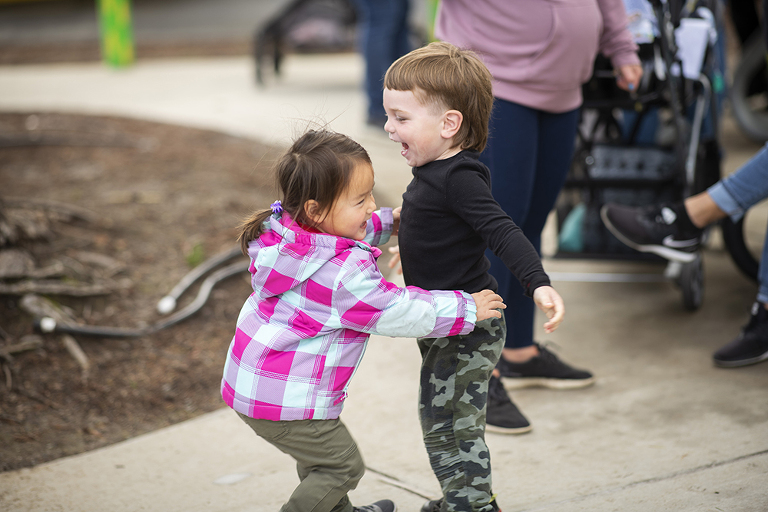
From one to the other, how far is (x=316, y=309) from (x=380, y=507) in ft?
2.34

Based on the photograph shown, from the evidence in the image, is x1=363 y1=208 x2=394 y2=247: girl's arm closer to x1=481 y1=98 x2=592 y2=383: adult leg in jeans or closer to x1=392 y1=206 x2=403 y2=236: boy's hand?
x1=392 y1=206 x2=403 y2=236: boy's hand

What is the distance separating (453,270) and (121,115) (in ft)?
21.3

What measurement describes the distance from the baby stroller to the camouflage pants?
5.54 ft

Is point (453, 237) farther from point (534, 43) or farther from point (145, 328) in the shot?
point (145, 328)

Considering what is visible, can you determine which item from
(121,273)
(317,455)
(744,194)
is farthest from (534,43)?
(121,273)

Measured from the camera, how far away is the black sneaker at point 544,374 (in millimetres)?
2820

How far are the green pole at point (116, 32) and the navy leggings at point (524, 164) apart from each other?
9.47 metres

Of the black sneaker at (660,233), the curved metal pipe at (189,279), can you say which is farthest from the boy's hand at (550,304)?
the curved metal pipe at (189,279)

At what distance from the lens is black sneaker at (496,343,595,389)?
2.82 m

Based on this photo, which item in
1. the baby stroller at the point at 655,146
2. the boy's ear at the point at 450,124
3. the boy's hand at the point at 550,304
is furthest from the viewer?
the baby stroller at the point at 655,146

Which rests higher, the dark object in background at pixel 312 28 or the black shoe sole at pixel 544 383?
the dark object in background at pixel 312 28

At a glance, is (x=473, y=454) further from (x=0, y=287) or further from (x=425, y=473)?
(x=0, y=287)

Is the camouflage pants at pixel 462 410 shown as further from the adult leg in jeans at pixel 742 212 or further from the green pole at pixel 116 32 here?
the green pole at pixel 116 32

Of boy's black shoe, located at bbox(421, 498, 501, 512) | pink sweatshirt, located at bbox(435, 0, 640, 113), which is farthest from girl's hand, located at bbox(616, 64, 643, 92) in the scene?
boy's black shoe, located at bbox(421, 498, 501, 512)
